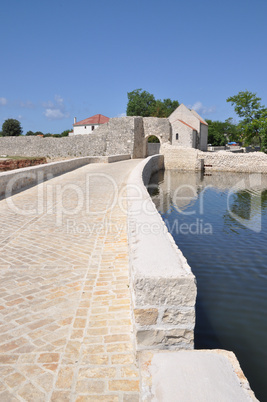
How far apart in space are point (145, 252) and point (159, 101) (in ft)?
216

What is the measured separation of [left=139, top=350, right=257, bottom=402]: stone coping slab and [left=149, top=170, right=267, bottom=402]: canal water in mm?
1483

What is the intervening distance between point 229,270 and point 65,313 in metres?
4.08

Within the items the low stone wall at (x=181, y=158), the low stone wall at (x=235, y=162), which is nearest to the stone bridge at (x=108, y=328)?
the low stone wall at (x=181, y=158)

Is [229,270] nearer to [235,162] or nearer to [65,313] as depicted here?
[65,313]

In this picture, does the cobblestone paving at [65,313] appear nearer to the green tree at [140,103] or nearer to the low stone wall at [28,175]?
the low stone wall at [28,175]

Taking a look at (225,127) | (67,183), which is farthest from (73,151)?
(225,127)

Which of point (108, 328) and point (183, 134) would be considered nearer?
point (108, 328)

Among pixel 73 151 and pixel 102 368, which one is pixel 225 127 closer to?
pixel 73 151

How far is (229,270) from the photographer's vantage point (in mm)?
6035

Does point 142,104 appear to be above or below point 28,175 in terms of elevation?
above

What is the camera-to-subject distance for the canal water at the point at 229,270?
Result: 3812 millimetres

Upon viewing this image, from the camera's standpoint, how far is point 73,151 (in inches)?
1441

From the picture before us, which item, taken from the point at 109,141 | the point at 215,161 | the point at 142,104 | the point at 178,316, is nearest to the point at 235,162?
the point at 215,161

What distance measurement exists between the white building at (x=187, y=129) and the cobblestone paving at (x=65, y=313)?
34916 millimetres
